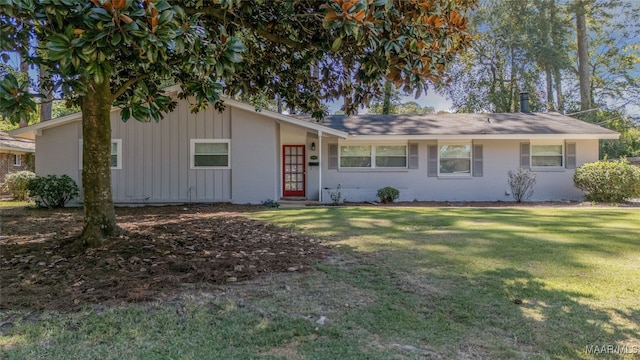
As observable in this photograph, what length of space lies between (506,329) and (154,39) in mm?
3507

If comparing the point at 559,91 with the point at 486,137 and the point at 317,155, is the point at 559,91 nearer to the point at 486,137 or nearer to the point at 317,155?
the point at 486,137

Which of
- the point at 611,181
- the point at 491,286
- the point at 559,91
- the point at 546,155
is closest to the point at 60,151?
the point at 491,286

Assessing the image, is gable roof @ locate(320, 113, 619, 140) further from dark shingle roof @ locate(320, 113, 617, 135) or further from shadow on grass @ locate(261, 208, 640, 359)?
shadow on grass @ locate(261, 208, 640, 359)

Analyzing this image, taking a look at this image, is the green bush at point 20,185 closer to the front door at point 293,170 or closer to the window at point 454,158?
the front door at point 293,170

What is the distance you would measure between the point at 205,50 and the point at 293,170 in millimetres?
11508

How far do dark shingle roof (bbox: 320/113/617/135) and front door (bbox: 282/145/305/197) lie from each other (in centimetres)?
175

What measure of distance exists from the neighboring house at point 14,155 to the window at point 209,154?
40.7 ft

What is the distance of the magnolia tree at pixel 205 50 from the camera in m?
2.83

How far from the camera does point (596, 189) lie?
1291cm

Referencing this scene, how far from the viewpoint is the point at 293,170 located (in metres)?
15.0

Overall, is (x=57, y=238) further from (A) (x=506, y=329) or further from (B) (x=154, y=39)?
(A) (x=506, y=329)

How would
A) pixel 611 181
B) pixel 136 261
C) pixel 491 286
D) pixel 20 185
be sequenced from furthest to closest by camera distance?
pixel 20 185 → pixel 611 181 → pixel 136 261 → pixel 491 286

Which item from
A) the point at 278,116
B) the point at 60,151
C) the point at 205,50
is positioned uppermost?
the point at 278,116

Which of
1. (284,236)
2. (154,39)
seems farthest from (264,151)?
(154,39)
